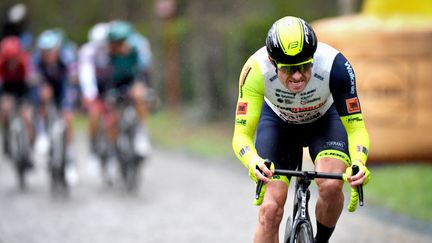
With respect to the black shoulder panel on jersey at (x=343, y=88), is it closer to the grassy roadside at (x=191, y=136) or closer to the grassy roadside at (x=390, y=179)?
the grassy roadside at (x=390, y=179)

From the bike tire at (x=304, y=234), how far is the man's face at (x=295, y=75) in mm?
843

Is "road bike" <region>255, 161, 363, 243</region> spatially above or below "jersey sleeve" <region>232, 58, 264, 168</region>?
below

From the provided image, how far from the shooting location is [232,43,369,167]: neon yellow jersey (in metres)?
5.62

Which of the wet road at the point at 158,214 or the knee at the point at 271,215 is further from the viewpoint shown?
the wet road at the point at 158,214

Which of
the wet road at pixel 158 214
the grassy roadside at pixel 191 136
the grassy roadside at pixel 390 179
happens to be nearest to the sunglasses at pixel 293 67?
the wet road at pixel 158 214

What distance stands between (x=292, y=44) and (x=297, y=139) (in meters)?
1.02

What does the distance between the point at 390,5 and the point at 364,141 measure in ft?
24.7

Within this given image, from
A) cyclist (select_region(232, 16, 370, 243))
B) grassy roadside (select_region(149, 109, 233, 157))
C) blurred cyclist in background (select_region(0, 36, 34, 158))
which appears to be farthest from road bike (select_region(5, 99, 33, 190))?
cyclist (select_region(232, 16, 370, 243))

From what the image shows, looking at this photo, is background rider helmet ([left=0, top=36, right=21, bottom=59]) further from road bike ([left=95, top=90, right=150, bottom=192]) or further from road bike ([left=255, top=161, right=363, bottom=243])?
road bike ([left=255, top=161, right=363, bottom=243])

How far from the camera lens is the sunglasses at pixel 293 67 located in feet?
17.7

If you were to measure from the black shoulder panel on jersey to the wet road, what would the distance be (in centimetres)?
323

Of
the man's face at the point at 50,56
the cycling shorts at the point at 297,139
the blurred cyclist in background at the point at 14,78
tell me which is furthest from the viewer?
the blurred cyclist in background at the point at 14,78

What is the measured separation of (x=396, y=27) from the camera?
488 inches

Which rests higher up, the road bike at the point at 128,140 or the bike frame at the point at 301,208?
the bike frame at the point at 301,208
